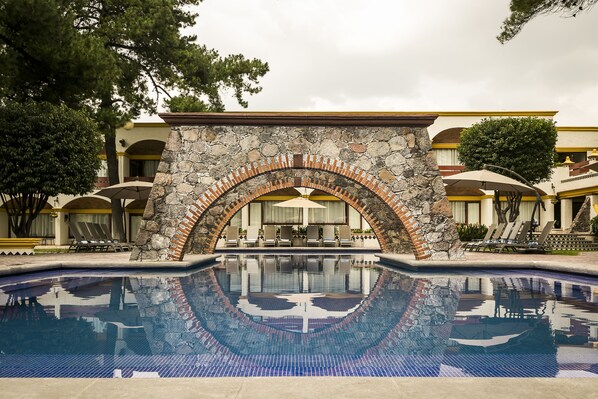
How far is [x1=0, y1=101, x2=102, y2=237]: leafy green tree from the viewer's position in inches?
677

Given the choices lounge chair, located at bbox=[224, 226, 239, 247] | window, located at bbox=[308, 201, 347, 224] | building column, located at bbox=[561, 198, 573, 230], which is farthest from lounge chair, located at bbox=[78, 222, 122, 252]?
building column, located at bbox=[561, 198, 573, 230]

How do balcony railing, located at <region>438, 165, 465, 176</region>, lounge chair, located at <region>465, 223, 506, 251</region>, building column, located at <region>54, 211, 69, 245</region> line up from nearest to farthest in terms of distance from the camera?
1. lounge chair, located at <region>465, 223, 506, 251</region>
2. balcony railing, located at <region>438, 165, 465, 176</region>
3. building column, located at <region>54, 211, 69, 245</region>

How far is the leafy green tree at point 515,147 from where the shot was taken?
78.8 ft

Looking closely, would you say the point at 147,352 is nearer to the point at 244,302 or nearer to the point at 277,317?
the point at 277,317

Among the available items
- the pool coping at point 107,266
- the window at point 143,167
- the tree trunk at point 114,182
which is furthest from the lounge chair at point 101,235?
the window at point 143,167

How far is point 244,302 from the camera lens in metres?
8.34

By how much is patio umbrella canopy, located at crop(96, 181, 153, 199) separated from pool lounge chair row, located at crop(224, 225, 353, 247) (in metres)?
5.39

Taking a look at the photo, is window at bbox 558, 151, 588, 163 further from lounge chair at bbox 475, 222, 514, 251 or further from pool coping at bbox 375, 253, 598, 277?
pool coping at bbox 375, 253, 598, 277

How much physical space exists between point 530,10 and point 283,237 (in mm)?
15385

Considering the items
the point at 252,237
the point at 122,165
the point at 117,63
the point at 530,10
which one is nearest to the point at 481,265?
the point at 530,10

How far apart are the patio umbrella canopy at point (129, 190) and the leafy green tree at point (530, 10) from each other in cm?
1277

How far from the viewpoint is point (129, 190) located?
21297 millimetres

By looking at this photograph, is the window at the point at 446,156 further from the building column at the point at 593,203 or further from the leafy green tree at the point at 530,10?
the leafy green tree at the point at 530,10

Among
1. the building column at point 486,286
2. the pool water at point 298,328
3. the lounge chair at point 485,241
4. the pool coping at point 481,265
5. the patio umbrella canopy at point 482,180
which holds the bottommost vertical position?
the building column at point 486,286
